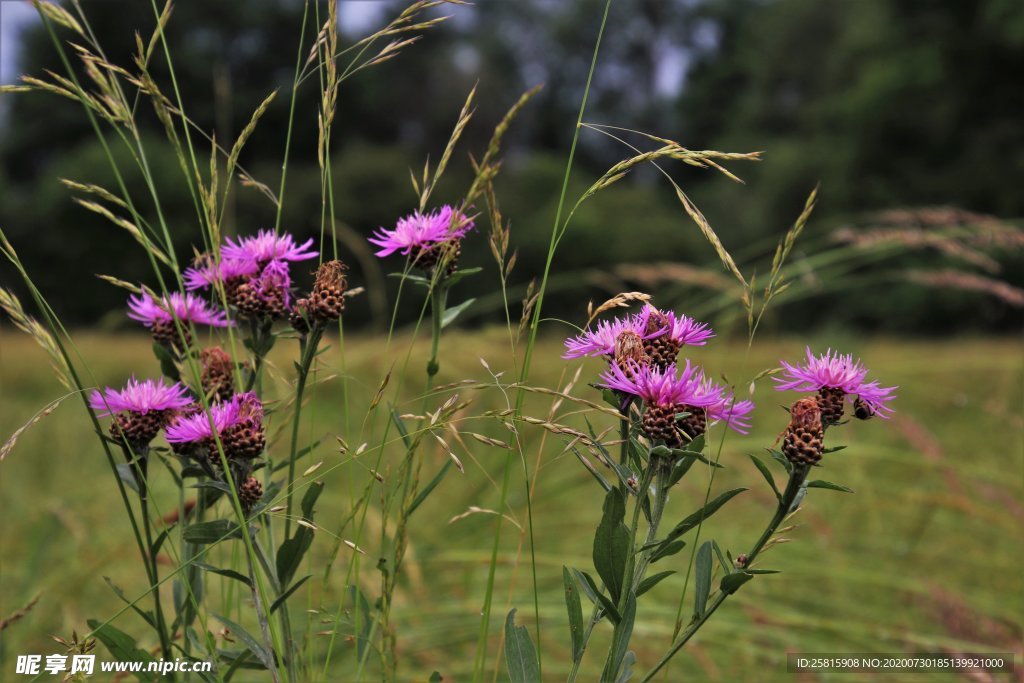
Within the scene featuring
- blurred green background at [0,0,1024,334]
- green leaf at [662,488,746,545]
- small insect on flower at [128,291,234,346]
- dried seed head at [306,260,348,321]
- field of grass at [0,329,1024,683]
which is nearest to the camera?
green leaf at [662,488,746,545]

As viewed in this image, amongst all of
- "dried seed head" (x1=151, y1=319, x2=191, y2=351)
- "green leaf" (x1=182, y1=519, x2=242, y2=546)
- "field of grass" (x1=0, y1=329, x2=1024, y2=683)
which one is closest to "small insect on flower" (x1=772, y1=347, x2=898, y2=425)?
"field of grass" (x1=0, y1=329, x2=1024, y2=683)

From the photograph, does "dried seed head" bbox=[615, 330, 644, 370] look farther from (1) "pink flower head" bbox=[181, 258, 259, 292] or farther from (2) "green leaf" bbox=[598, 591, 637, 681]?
(1) "pink flower head" bbox=[181, 258, 259, 292]

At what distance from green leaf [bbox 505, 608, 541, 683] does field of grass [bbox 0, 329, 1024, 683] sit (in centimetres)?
16

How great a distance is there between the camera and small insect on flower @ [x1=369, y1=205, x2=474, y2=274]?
73 centimetres

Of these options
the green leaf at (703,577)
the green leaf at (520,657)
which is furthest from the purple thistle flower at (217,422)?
the green leaf at (703,577)

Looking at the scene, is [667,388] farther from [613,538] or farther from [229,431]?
[229,431]

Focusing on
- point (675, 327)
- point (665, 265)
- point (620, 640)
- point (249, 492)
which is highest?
point (665, 265)

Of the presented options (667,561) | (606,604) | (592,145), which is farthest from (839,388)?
(592,145)

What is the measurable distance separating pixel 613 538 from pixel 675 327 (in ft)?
0.56

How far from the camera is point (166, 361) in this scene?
30.5 inches

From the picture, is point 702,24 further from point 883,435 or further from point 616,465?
point 616,465

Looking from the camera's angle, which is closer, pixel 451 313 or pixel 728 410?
pixel 728 410

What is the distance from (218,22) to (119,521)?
50.2ft

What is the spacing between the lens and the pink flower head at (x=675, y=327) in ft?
2.22
